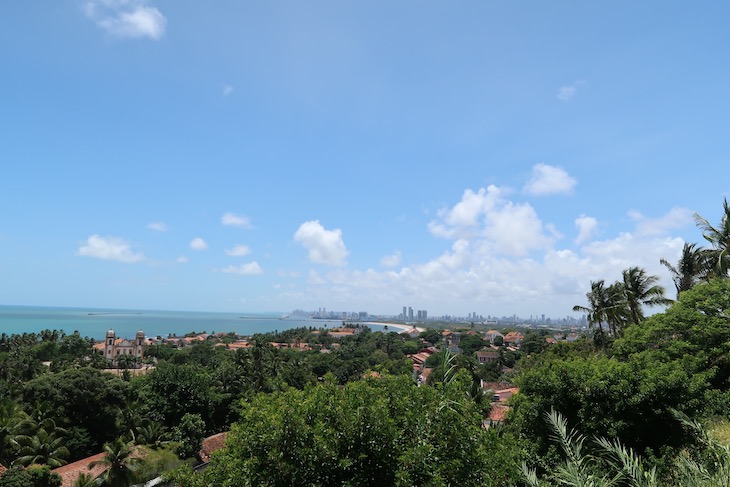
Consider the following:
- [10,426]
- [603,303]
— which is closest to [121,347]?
[10,426]

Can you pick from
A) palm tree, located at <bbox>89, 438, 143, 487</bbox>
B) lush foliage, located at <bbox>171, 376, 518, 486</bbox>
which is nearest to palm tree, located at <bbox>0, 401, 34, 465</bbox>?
palm tree, located at <bbox>89, 438, 143, 487</bbox>

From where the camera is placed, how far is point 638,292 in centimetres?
2255

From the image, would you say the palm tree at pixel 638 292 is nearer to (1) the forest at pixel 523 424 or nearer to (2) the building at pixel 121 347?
(1) the forest at pixel 523 424

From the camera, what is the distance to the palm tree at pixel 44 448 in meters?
21.3

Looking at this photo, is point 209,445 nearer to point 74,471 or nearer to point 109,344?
point 74,471

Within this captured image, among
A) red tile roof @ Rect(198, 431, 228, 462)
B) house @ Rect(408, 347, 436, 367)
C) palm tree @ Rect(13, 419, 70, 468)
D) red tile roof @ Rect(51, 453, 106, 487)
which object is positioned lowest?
house @ Rect(408, 347, 436, 367)

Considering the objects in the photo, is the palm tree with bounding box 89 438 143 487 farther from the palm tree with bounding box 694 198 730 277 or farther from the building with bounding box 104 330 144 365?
the building with bounding box 104 330 144 365

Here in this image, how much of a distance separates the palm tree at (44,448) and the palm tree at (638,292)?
28.4 m

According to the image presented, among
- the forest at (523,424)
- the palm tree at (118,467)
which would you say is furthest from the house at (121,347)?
the palm tree at (118,467)

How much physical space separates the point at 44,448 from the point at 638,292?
30.1 meters

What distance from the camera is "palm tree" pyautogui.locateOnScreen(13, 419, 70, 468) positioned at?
2129 cm

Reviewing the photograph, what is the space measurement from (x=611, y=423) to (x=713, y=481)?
275 inches

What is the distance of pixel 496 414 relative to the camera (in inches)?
1171

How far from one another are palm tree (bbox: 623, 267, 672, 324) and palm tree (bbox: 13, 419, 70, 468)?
28.4m
